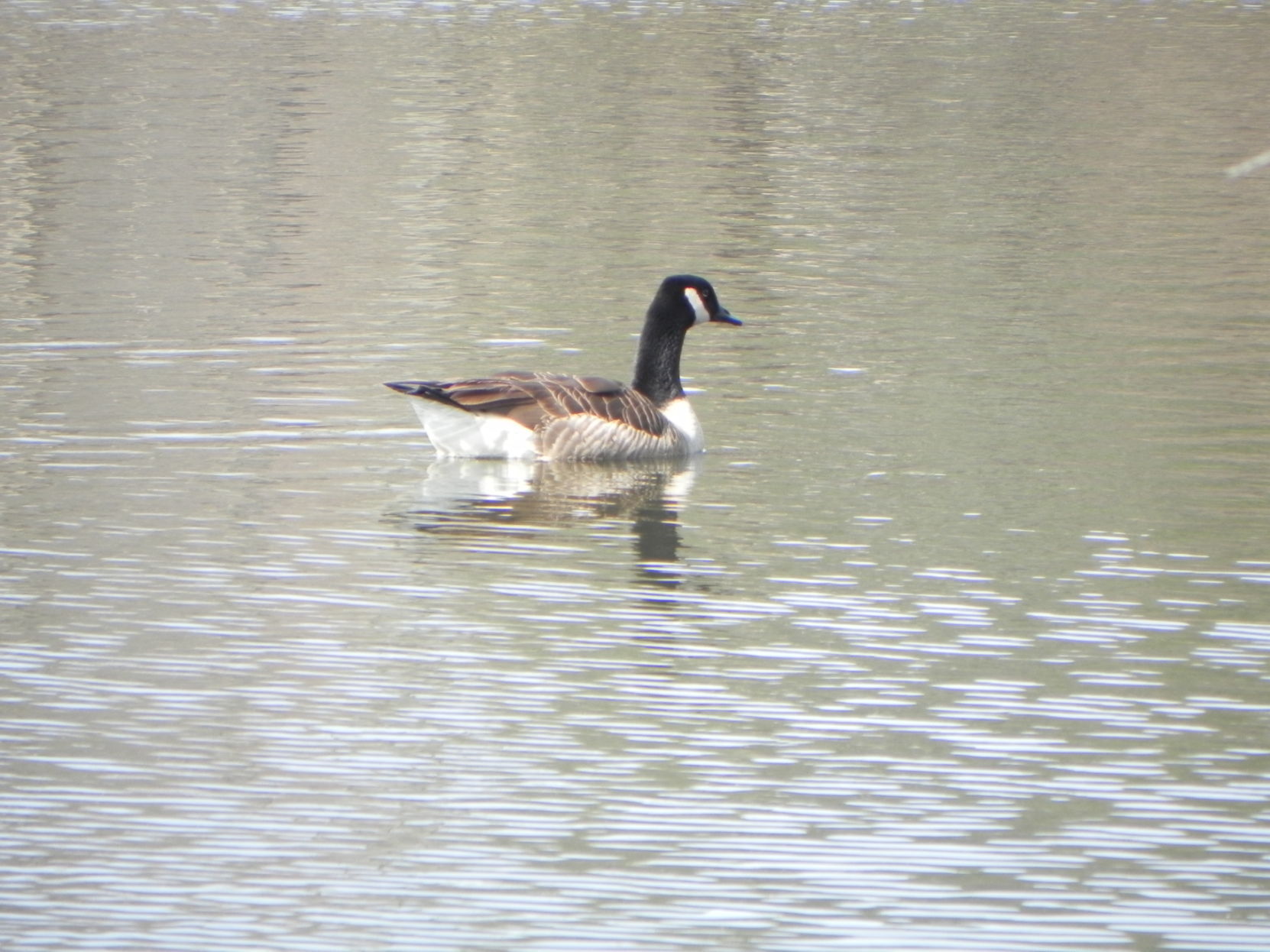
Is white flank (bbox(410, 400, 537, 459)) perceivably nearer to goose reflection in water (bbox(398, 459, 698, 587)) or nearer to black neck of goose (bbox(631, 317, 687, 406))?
goose reflection in water (bbox(398, 459, 698, 587))

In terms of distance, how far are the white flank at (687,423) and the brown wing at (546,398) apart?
0.10m

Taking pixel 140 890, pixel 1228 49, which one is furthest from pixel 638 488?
pixel 1228 49

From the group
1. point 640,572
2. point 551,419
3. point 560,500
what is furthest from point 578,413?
point 640,572

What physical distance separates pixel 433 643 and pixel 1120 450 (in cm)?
607

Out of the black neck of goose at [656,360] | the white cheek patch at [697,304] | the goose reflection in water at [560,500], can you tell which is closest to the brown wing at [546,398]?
the goose reflection in water at [560,500]

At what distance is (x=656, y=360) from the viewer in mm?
15938

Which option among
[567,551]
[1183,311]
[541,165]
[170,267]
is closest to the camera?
[567,551]

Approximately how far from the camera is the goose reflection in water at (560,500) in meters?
13.0

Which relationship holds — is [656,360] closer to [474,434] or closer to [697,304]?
[697,304]

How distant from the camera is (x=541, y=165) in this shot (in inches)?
1201

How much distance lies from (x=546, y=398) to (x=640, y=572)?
3008mm

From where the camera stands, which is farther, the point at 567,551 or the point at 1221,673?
the point at 567,551

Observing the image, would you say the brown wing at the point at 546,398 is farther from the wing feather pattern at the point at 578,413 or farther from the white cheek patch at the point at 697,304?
the white cheek patch at the point at 697,304

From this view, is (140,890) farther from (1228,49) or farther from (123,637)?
(1228,49)
